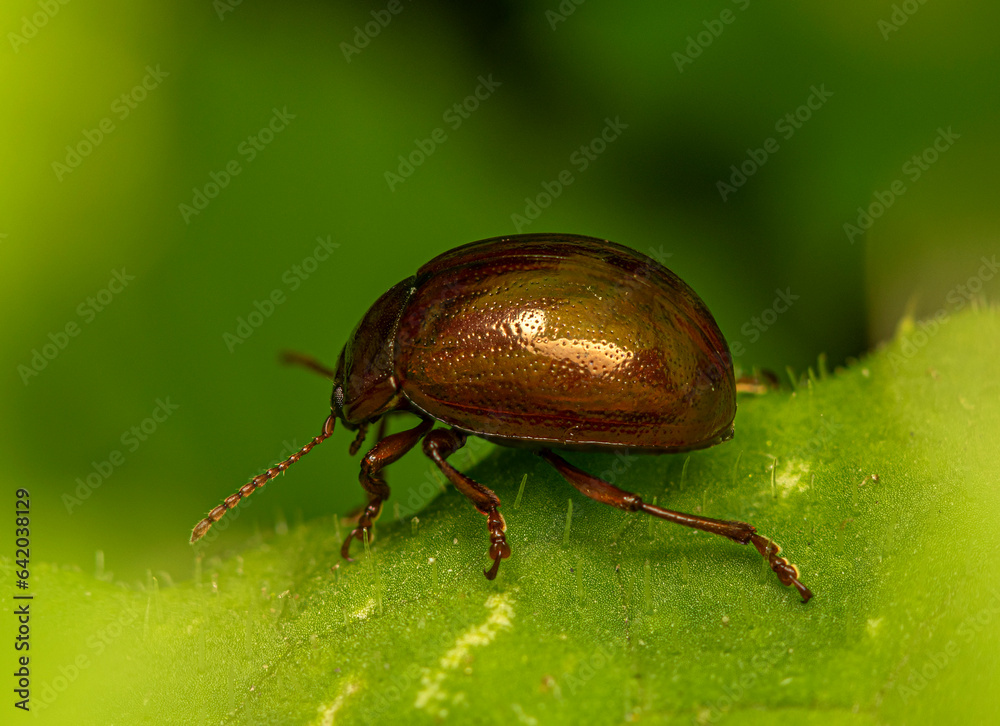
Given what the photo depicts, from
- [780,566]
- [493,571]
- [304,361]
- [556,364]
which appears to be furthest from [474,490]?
[304,361]

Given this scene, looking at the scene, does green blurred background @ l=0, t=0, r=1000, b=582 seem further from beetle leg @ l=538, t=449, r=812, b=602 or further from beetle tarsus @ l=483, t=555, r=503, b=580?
beetle tarsus @ l=483, t=555, r=503, b=580

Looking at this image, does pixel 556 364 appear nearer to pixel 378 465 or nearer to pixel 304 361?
pixel 378 465

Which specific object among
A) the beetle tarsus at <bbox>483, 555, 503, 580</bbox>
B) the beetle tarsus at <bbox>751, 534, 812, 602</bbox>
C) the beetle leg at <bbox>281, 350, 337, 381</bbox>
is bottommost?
the beetle tarsus at <bbox>751, 534, 812, 602</bbox>

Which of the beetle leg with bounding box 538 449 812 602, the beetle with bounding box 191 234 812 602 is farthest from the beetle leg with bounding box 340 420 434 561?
the beetle leg with bounding box 538 449 812 602

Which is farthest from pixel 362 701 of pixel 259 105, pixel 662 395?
pixel 259 105

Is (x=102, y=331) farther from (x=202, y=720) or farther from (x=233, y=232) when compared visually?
(x=202, y=720)

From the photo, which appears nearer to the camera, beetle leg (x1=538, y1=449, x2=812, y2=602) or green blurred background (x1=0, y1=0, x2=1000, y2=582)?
beetle leg (x1=538, y1=449, x2=812, y2=602)
